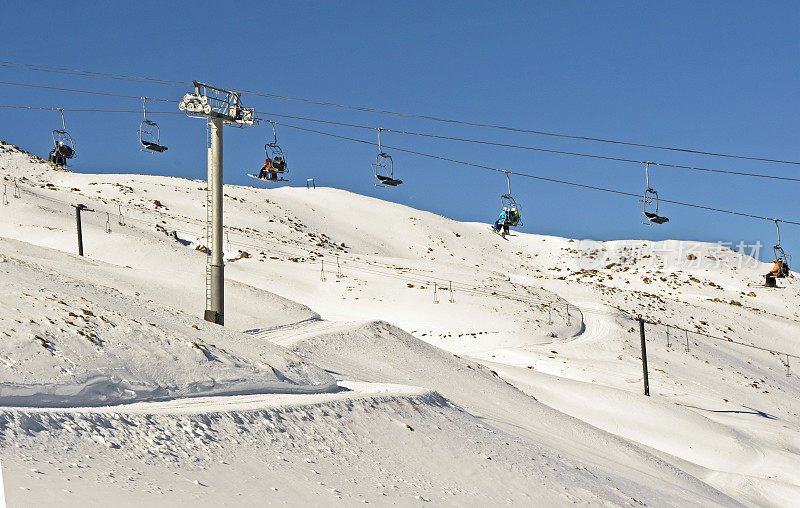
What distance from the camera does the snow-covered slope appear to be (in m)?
11.5

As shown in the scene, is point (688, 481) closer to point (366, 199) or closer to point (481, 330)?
point (481, 330)

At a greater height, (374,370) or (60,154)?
(60,154)

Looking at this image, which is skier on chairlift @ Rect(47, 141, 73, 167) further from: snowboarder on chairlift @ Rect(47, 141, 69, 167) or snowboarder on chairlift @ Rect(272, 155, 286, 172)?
snowboarder on chairlift @ Rect(272, 155, 286, 172)

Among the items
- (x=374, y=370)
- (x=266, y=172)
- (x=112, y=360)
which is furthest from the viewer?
(x=266, y=172)

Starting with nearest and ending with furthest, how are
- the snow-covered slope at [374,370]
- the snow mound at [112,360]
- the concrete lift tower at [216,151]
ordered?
the snow-covered slope at [374,370] → the snow mound at [112,360] → the concrete lift tower at [216,151]

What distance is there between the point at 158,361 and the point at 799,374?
4817cm

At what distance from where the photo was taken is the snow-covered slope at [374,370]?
1154 centimetres

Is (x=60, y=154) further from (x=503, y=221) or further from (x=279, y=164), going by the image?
(x=503, y=221)

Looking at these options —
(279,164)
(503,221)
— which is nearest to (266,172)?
(279,164)

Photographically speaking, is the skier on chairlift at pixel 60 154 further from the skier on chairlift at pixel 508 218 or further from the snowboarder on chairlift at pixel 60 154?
the skier on chairlift at pixel 508 218

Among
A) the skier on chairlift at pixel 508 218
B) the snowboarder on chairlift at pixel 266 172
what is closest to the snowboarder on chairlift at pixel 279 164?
the snowboarder on chairlift at pixel 266 172

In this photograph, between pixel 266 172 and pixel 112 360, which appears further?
pixel 266 172

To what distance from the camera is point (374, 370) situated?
2405cm

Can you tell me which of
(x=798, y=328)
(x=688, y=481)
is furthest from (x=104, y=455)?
(x=798, y=328)
